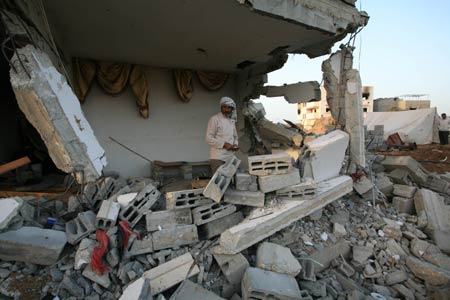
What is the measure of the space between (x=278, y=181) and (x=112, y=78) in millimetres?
4830

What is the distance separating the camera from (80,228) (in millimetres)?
2730

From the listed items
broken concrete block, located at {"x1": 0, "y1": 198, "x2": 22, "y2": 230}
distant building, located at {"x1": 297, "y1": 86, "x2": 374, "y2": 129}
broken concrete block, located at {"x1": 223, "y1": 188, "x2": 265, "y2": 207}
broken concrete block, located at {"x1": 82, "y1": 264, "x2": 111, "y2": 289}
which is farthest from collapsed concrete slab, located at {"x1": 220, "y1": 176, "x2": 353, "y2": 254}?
distant building, located at {"x1": 297, "y1": 86, "x2": 374, "y2": 129}

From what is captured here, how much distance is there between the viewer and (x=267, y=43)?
5438mm

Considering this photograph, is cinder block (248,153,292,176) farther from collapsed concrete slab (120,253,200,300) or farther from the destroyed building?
collapsed concrete slab (120,253,200,300)

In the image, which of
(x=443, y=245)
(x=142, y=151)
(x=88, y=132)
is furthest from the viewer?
(x=142, y=151)

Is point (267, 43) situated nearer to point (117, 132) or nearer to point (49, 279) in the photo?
point (117, 132)

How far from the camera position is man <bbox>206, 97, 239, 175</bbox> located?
13.5ft

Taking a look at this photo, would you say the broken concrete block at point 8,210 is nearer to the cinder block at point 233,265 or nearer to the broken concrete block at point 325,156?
the cinder block at point 233,265

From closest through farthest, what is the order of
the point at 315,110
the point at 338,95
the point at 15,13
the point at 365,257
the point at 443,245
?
1. the point at 15,13
2. the point at 365,257
3. the point at 443,245
4. the point at 338,95
5. the point at 315,110

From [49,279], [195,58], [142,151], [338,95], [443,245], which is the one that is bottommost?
[443,245]

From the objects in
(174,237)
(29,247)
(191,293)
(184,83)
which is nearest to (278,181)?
(174,237)

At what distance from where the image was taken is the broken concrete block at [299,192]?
353cm

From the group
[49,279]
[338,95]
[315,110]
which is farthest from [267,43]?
[315,110]

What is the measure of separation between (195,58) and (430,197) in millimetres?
6002
